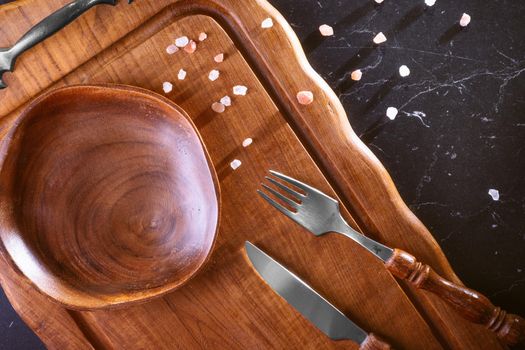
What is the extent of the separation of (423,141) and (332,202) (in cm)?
23

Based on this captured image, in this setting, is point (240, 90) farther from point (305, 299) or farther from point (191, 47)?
point (305, 299)

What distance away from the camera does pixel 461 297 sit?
2.35 ft

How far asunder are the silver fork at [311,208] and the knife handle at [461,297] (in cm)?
8

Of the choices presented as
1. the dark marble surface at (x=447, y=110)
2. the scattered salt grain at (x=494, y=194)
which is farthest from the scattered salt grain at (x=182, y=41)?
the scattered salt grain at (x=494, y=194)

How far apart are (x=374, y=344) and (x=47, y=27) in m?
0.69

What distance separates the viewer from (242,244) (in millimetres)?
772

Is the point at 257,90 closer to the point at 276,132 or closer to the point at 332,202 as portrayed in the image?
the point at 276,132

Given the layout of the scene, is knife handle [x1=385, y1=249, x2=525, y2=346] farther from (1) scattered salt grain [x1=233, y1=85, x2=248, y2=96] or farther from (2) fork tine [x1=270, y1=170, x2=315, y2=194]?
(1) scattered salt grain [x1=233, y1=85, x2=248, y2=96]

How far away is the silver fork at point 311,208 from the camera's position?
2.48 ft

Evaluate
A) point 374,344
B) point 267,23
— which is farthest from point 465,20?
point 374,344

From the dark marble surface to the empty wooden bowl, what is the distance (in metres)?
0.32

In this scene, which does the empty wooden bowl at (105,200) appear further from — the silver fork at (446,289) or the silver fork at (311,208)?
the silver fork at (446,289)

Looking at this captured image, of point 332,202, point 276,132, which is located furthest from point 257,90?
point 332,202

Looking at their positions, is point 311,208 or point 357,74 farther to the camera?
point 357,74
